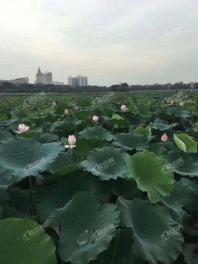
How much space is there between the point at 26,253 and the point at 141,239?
0.50 meters

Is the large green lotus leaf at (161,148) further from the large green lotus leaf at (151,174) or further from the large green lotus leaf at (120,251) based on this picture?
the large green lotus leaf at (120,251)

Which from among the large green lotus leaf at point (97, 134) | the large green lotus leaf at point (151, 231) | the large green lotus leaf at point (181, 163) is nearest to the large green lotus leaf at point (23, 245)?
the large green lotus leaf at point (151, 231)

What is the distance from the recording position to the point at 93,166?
181cm

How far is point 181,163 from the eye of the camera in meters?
2.26

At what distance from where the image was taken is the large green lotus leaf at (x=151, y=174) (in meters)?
1.68

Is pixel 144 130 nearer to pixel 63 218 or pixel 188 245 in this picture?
pixel 188 245

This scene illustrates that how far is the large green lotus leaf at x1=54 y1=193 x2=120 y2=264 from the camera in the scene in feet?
4.20

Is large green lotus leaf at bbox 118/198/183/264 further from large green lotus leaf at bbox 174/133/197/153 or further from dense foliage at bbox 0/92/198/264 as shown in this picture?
large green lotus leaf at bbox 174/133/197/153

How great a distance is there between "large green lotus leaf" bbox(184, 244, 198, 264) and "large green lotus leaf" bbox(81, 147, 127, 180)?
1.71 ft

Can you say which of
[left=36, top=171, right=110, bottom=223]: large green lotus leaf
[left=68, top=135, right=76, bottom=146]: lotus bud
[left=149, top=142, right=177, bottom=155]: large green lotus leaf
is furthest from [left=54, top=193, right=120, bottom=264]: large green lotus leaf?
[left=149, top=142, right=177, bottom=155]: large green lotus leaf

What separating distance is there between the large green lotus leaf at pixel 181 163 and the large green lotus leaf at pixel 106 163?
14.5 inches

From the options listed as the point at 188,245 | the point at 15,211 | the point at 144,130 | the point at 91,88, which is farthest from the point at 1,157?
the point at 91,88

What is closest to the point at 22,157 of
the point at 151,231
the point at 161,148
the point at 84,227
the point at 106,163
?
the point at 106,163

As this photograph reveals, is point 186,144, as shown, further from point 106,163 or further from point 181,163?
point 106,163
